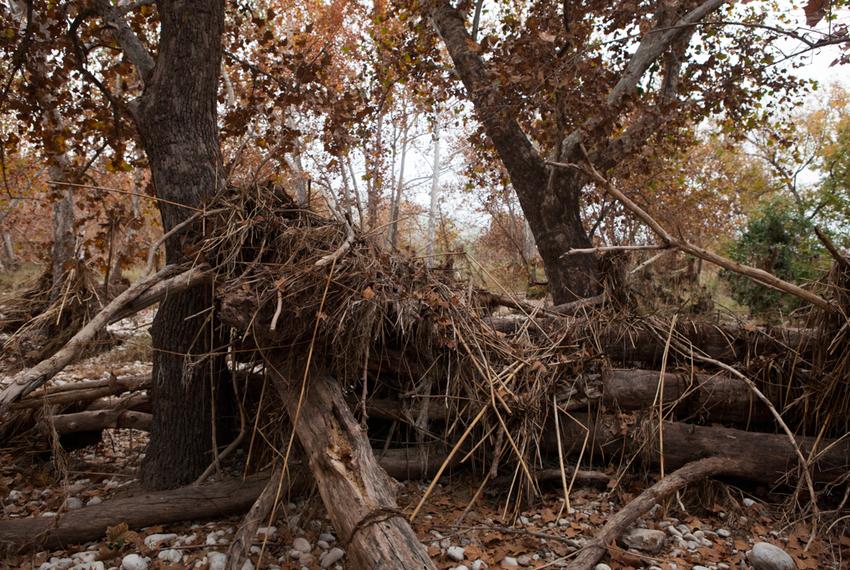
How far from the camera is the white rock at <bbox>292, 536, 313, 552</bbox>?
288 centimetres

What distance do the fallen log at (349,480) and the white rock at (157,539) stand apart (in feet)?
3.26

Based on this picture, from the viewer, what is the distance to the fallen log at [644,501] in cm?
264

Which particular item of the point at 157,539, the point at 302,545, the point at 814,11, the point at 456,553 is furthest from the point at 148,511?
the point at 814,11

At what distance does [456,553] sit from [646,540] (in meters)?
1.05

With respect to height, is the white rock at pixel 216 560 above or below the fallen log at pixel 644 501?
below

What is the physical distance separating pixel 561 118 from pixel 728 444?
3543 mm

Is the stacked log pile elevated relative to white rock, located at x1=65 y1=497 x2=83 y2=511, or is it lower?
elevated

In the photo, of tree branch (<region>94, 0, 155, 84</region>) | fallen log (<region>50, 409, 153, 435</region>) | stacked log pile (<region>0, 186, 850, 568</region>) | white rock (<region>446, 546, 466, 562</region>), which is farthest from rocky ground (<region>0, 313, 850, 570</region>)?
tree branch (<region>94, 0, 155, 84</region>)

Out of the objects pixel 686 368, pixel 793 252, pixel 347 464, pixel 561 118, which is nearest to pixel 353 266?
pixel 347 464

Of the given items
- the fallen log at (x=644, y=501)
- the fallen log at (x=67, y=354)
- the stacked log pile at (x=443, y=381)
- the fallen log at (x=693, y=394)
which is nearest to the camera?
the fallen log at (x=67, y=354)

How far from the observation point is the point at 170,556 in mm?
2781

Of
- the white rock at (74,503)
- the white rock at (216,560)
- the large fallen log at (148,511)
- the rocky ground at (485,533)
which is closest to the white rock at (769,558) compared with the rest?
the rocky ground at (485,533)

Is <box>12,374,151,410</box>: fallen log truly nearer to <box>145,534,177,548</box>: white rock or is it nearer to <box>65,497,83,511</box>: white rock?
<box>65,497,83,511</box>: white rock

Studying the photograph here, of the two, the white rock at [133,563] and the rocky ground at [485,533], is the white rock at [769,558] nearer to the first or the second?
the rocky ground at [485,533]
